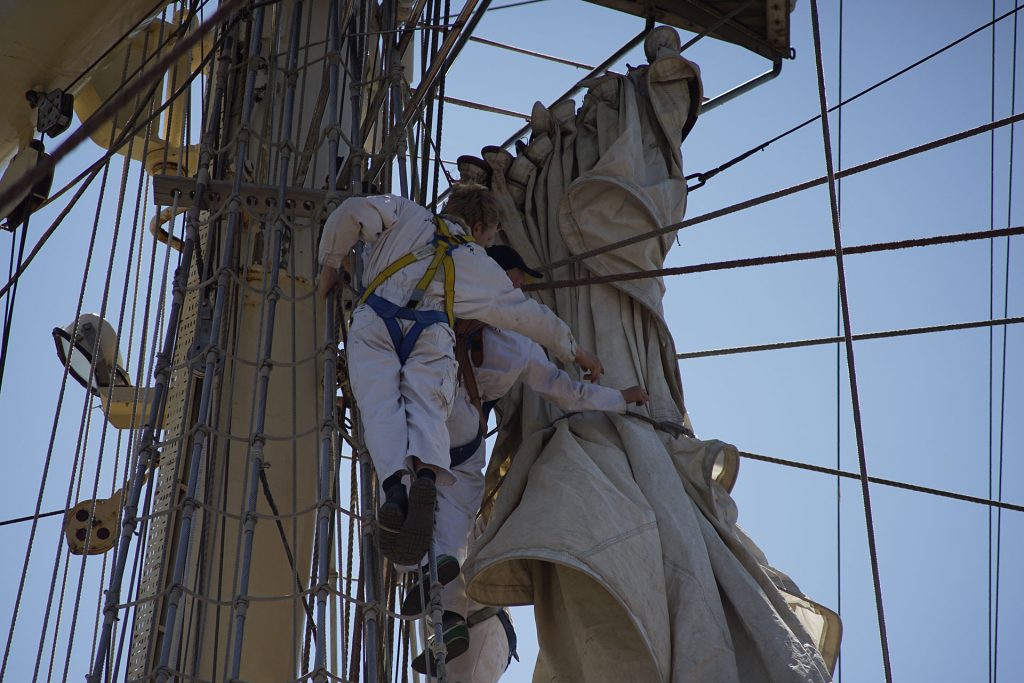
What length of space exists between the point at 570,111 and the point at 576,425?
5.16 ft

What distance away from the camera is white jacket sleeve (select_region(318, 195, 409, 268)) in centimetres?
432

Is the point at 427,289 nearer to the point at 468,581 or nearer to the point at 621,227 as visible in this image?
the point at 468,581

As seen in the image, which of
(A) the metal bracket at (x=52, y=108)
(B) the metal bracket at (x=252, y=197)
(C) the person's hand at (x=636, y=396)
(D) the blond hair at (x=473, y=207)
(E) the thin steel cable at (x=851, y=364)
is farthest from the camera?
(A) the metal bracket at (x=52, y=108)

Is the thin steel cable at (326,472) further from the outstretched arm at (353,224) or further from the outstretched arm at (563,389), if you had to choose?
the outstretched arm at (563,389)

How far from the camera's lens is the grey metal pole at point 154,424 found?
3947mm

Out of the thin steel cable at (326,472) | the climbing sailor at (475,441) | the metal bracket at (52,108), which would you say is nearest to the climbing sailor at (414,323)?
the climbing sailor at (475,441)

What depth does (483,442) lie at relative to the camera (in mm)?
4527

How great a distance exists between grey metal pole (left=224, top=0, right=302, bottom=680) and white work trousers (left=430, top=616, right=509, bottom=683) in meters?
0.62

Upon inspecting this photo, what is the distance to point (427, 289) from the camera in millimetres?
4211

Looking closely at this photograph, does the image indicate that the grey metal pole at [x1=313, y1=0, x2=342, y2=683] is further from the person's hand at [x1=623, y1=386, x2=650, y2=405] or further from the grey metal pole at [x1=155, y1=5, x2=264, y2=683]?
the person's hand at [x1=623, y1=386, x2=650, y2=405]

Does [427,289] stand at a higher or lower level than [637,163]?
lower

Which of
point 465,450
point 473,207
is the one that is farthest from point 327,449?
point 473,207

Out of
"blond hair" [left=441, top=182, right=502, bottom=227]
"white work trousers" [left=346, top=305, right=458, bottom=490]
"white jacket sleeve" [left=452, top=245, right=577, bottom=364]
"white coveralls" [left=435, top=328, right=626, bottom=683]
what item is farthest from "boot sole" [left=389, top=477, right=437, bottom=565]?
"blond hair" [left=441, top=182, right=502, bottom=227]

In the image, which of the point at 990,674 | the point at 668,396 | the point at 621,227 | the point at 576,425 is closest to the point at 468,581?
the point at 576,425
